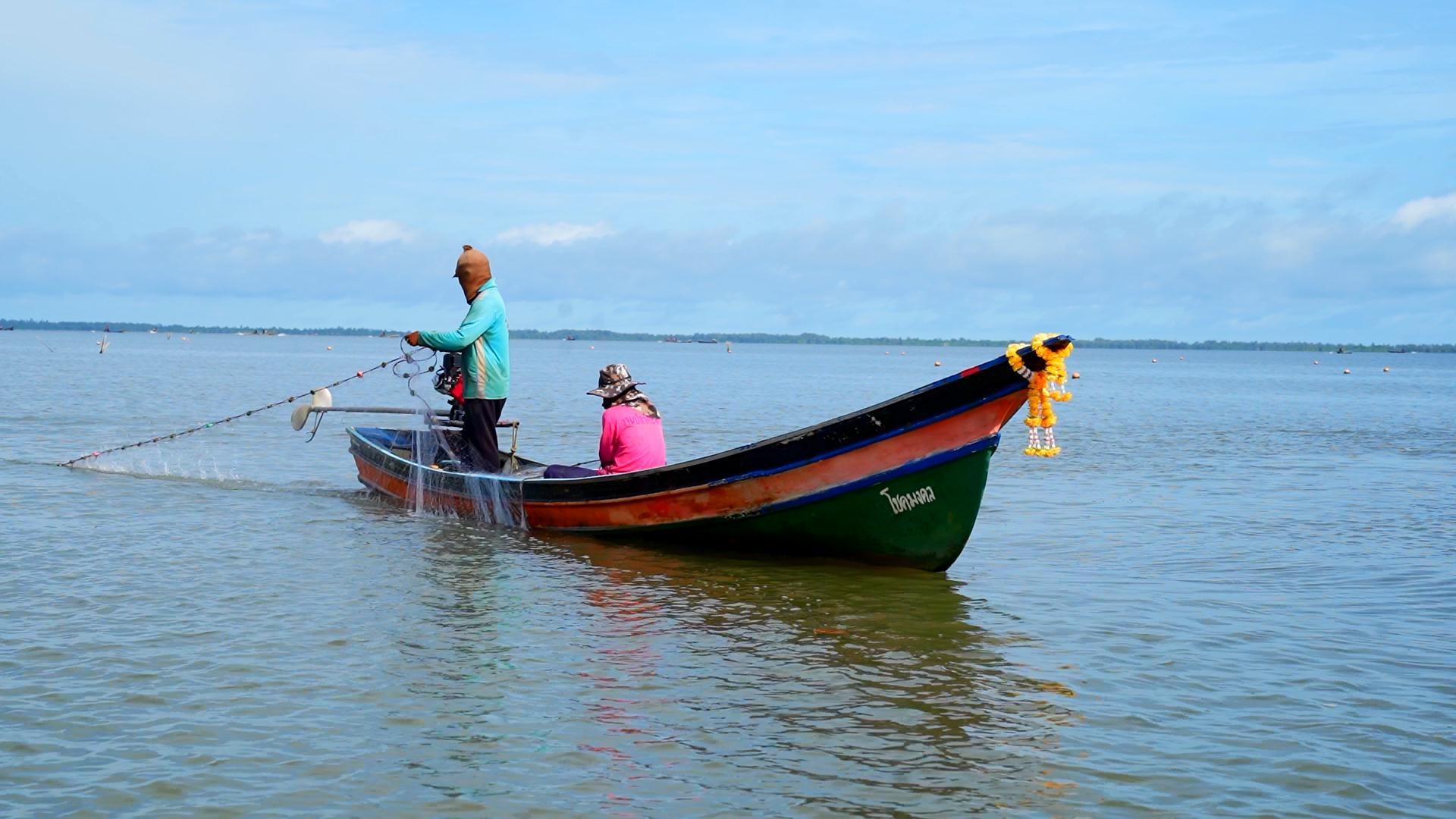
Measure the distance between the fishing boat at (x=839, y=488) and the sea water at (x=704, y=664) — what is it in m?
0.27

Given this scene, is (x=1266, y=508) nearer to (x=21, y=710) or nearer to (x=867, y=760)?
(x=867, y=760)

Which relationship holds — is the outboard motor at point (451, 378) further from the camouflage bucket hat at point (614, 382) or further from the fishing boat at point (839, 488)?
the camouflage bucket hat at point (614, 382)

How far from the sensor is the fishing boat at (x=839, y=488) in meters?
10.3

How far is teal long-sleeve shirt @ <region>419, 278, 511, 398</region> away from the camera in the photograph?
13.1 m

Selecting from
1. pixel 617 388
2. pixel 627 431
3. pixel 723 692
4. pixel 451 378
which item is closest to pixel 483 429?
pixel 451 378

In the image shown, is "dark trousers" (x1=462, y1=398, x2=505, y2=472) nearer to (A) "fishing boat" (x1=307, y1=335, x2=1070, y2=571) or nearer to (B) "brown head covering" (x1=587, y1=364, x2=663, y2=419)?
(A) "fishing boat" (x1=307, y1=335, x2=1070, y2=571)

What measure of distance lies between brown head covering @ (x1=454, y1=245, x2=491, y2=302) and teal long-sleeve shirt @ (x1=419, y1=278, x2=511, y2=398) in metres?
0.07

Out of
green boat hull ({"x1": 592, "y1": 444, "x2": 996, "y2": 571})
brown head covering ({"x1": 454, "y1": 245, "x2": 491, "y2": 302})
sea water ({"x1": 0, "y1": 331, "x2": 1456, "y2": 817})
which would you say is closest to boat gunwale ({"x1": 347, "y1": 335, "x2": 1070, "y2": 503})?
green boat hull ({"x1": 592, "y1": 444, "x2": 996, "y2": 571})

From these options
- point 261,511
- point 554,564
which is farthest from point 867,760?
point 261,511

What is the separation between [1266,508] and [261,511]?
12318 millimetres

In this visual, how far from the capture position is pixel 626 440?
489 inches

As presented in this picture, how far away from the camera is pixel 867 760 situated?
21.3ft

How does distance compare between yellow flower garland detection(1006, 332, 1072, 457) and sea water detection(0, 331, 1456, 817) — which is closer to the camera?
sea water detection(0, 331, 1456, 817)

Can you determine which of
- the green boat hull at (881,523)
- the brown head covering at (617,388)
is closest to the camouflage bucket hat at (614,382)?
the brown head covering at (617,388)
